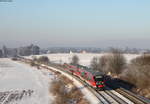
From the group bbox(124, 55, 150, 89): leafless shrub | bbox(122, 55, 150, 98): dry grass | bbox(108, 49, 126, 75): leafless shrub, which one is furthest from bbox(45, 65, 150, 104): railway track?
bbox(108, 49, 126, 75): leafless shrub

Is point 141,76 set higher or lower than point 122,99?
higher

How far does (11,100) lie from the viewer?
1508 inches

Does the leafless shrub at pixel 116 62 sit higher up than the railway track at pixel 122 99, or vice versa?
the leafless shrub at pixel 116 62

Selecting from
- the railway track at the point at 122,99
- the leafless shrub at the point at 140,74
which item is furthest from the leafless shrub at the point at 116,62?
the railway track at the point at 122,99

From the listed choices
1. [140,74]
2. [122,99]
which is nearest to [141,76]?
[140,74]

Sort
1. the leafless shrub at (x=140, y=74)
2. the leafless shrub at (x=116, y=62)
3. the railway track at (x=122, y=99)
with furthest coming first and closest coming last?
1. the leafless shrub at (x=116, y=62)
2. the leafless shrub at (x=140, y=74)
3. the railway track at (x=122, y=99)

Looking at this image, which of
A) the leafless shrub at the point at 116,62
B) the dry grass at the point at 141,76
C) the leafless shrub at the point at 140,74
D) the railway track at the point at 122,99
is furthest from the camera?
the leafless shrub at the point at 116,62

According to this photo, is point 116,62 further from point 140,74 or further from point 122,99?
point 122,99

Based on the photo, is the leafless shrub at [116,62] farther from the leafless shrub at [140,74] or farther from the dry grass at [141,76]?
the leafless shrub at [140,74]

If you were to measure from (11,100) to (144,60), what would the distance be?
29.4 metres

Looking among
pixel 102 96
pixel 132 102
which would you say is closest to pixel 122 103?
pixel 132 102

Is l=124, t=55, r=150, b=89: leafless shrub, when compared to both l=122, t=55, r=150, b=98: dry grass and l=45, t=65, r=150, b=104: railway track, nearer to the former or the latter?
l=122, t=55, r=150, b=98: dry grass

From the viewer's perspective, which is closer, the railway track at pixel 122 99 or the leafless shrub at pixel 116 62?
the railway track at pixel 122 99

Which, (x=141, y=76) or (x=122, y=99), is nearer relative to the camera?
(x=122, y=99)
